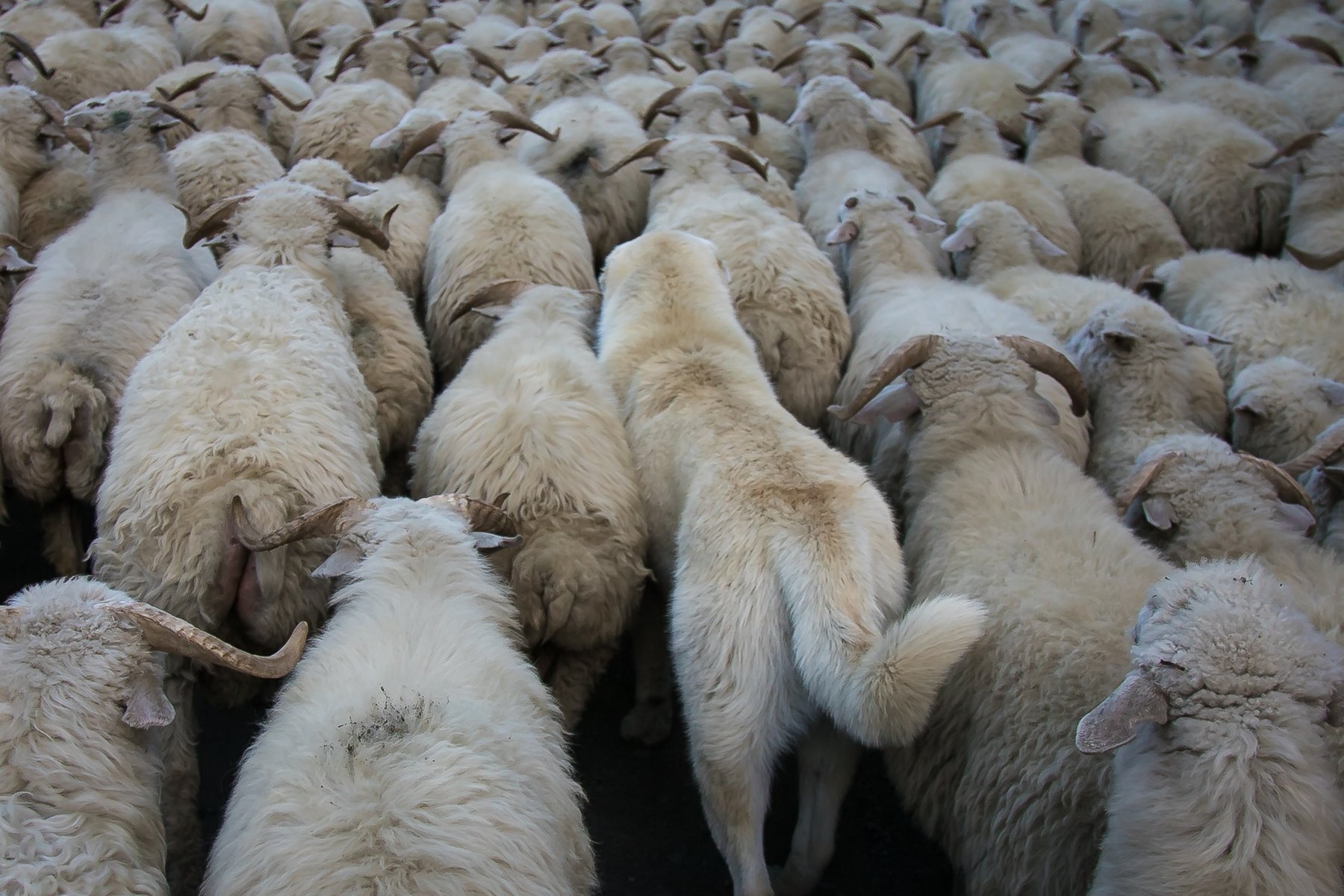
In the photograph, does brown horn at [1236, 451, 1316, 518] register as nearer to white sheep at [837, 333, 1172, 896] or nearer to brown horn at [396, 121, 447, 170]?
white sheep at [837, 333, 1172, 896]

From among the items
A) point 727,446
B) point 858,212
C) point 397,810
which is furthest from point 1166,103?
point 397,810

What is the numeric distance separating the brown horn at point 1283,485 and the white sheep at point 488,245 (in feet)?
9.56

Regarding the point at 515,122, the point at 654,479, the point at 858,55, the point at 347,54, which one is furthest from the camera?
the point at 858,55

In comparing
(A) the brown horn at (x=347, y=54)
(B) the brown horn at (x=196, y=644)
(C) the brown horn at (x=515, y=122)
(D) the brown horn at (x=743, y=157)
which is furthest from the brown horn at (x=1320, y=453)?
(A) the brown horn at (x=347, y=54)

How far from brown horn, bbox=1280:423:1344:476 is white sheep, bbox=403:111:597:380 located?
3017mm

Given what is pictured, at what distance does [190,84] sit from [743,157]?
3187 mm

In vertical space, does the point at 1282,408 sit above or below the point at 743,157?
below

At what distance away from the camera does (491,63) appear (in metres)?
6.91

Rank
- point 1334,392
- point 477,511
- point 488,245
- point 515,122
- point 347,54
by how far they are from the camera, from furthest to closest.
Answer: point 347,54 < point 515,122 < point 488,245 < point 1334,392 < point 477,511

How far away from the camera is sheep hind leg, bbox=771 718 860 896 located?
9.47 ft

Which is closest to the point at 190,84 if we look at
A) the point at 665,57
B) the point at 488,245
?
the point at 488,245

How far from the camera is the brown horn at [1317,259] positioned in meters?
4.89

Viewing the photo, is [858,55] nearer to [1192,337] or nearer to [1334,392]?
[1192,337]

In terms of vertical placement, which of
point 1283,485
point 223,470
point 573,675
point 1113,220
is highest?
→ point 223,470
